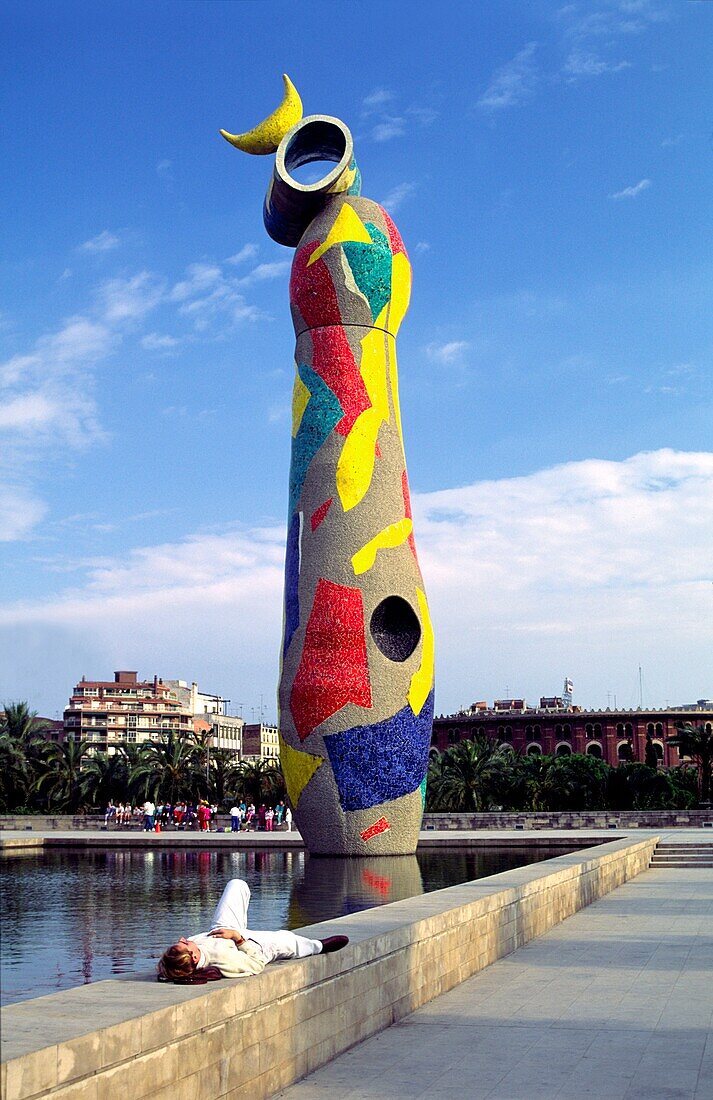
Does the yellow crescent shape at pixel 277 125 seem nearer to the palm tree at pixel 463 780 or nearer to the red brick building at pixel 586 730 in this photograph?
the palm tree at pixel 463 780

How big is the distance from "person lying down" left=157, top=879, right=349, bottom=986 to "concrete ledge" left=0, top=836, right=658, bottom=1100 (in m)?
0.09

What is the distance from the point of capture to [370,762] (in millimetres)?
18797

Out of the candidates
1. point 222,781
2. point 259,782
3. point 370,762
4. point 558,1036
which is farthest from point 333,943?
point 259,782

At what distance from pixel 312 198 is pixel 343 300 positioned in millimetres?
2378

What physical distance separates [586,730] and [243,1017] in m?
76.8

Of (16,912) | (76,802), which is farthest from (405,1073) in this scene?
(76,802)

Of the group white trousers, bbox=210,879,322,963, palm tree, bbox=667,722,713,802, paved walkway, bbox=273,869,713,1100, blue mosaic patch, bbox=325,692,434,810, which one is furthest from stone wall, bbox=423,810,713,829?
white trousers, bbox=210,879,322,963

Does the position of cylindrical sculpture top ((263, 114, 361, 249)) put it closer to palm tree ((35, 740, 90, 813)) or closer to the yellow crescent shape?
the yellow crescent shape

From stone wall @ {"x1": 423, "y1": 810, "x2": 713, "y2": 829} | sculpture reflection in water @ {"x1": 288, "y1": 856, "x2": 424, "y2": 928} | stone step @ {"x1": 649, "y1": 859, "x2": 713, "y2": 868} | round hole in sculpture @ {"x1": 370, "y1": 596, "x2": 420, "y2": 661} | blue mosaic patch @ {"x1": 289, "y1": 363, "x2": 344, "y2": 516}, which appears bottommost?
stone wall @ {"x1": 423, "y1": 810, "x2": 713, "y2": 829}

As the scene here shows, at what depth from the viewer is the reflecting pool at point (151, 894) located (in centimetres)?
809

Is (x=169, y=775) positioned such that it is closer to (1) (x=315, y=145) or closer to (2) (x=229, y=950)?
(1) (x=315, y=145)

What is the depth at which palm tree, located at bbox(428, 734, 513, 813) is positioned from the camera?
40906mm

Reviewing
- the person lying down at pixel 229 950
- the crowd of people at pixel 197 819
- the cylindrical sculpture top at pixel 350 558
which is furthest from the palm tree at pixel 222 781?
the person lying down at pixel 229 950

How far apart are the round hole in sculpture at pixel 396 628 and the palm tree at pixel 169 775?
2349 centimetres
